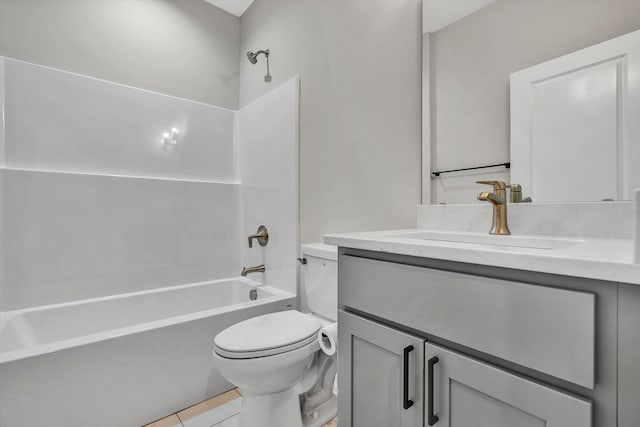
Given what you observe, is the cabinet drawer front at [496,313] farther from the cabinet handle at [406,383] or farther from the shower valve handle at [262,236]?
the shower valve handle at [262,236]

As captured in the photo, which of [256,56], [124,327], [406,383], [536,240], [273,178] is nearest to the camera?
[406,383]

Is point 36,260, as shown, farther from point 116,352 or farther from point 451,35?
point 451,35

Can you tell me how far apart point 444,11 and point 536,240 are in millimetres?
1047

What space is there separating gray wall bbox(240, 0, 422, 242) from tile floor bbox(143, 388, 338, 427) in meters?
0.96

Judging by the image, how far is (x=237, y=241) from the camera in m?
2.55

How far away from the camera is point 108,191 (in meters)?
1.99

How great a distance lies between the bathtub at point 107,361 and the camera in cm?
122

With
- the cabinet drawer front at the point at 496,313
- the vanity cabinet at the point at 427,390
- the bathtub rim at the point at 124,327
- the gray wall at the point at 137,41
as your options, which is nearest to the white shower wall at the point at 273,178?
the bathtub rim at the point at 124,327

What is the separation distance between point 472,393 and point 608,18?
1121 millimetres

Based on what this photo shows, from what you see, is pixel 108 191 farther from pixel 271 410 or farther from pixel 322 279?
pixel 271 410

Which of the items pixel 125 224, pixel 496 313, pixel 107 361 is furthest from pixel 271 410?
pixel 125 224

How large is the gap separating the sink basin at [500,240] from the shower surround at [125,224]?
37.5 inches

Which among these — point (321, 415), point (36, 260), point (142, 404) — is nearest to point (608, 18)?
point (321, 415)

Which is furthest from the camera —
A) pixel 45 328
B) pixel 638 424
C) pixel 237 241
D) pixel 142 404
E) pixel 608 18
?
pixel 237 241
